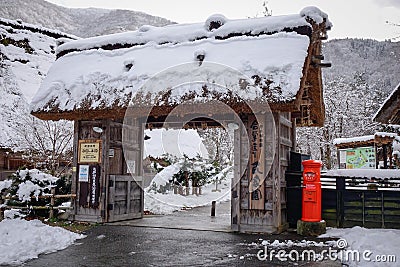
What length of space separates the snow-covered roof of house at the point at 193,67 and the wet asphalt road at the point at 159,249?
267 cm

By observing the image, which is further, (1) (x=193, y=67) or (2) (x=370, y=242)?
(1) (x=193, y=67)

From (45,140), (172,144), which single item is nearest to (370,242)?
(45,140)

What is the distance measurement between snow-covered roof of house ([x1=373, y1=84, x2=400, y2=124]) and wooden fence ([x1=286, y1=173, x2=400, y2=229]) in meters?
1.34

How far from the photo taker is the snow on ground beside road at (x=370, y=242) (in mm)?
5837

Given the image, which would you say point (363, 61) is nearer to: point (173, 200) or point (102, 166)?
point (173, 200)

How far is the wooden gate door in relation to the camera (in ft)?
33.3

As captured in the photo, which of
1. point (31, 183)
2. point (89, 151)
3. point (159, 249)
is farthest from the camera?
point (31, 183)

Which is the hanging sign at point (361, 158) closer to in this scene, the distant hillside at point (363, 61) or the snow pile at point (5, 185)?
the snow pile at point (5, 185)

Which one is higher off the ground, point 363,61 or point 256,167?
point 363,61

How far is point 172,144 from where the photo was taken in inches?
1000

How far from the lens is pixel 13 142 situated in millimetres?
19250

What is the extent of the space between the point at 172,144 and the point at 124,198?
14.7 m

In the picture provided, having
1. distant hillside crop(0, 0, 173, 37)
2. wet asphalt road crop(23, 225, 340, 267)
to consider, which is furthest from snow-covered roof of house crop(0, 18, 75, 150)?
distant hillside crop(0, 0, 173, 37)

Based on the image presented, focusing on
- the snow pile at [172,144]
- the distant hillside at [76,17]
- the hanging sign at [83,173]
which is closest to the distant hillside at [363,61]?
the snow pile at [172,144]
